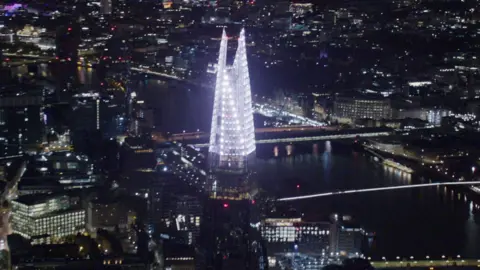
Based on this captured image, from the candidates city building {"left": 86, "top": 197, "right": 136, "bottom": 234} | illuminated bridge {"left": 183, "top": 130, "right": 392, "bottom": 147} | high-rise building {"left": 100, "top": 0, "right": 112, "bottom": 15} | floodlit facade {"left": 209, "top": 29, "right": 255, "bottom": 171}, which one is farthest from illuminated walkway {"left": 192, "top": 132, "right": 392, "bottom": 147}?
high-rise building {"left": 100, "top": 0, "right": 112, "bottom": 15}

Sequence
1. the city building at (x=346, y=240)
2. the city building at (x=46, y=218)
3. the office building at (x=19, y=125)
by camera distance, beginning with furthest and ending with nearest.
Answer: the office building at (x=19, y=125)
the city building at (x=46, y=218)
the city building at (x=346, y=240)

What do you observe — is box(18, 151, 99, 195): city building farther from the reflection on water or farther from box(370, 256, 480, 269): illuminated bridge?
box(370, 256, 480, 269): illuminated bridge

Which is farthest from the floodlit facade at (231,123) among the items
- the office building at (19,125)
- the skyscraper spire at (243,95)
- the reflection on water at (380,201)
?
the office building at (19,125)

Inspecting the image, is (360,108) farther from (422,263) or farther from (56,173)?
(422,263)

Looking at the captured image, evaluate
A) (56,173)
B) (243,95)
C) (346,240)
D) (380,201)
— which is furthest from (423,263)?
(56,173)

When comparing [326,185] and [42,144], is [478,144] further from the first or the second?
[42,144]

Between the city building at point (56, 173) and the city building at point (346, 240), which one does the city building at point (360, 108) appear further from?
the city building at point (346, 240)

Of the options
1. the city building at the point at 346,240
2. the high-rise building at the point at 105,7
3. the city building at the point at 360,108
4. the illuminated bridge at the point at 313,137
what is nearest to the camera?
the city building at the point at 346,240
